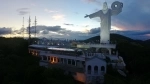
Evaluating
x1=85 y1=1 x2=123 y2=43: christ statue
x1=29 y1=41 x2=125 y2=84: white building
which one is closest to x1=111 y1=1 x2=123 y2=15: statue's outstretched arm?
x1=85 y1=1 x2=123 y2=43: christ statue

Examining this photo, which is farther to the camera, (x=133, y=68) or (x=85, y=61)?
(x=133, y=68)

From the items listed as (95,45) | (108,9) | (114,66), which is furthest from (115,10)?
(114,66)

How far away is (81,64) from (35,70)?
6.20 metres

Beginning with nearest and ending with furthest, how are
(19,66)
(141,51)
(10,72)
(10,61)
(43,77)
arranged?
1. (43,77)
2. (10,72)
3. (19,66)
4. (10,61)
5. (141,51)

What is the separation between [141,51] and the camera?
38.1m

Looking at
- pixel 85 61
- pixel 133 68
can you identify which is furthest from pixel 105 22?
pixel 85 61

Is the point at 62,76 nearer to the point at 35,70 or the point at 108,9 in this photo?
the point at 35,70

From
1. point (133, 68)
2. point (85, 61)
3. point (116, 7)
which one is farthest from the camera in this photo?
point (116, 7)

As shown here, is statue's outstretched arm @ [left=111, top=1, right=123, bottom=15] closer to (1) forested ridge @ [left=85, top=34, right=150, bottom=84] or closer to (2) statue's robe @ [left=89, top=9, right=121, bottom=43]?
(2) statue's robe @ [left=89, top=9, right=121, bottom=43]

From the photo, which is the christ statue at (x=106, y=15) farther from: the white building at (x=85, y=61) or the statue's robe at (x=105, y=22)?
the white building at (x=85, y=61)

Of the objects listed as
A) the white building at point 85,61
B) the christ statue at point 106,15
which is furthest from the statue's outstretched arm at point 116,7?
the white building at point 85,61

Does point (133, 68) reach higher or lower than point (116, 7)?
lower

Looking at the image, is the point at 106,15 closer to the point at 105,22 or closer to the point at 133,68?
the point at 105,22

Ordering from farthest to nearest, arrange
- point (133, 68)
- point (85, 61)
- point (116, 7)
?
1. point (116, 7)
2. point (133, 68)
3. point (85, 61)
